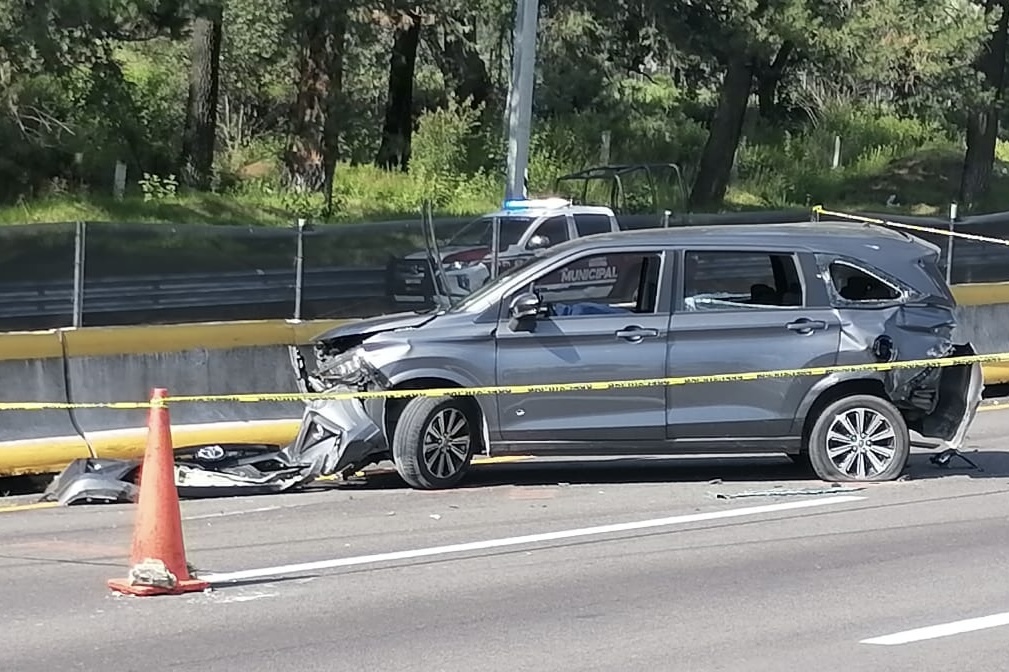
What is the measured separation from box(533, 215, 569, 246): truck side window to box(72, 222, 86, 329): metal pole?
6.07 metres

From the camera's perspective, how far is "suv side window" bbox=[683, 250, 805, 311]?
40.8 ft

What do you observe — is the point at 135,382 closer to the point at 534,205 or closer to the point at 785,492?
the point at 785,492

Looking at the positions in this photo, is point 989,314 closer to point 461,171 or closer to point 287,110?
point 461,171

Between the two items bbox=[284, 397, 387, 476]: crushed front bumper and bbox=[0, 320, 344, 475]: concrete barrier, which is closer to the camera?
bbox=[284, 397, 387, 476]: crushed front bumper

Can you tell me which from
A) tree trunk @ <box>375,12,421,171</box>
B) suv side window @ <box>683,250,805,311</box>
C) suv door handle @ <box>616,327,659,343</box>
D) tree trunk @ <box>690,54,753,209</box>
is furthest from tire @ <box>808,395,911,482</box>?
tree trunk @ <box>375,12,421,171</box>

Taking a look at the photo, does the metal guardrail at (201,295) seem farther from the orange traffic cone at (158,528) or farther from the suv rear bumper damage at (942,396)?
the orange traffic cone at (158,528)

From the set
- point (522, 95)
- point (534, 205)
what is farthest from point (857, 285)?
point (522, 95)

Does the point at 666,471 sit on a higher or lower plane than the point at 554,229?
lower

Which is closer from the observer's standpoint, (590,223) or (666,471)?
(666,471)

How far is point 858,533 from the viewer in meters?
10.6

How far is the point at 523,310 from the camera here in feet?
39.3

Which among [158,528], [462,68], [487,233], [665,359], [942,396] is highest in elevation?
[462,68]

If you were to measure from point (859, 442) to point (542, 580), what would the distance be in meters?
4.06

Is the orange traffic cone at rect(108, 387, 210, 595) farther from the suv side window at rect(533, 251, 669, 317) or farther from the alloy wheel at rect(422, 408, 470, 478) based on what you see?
the suv side window at rect(533, 251, 669, 317)
